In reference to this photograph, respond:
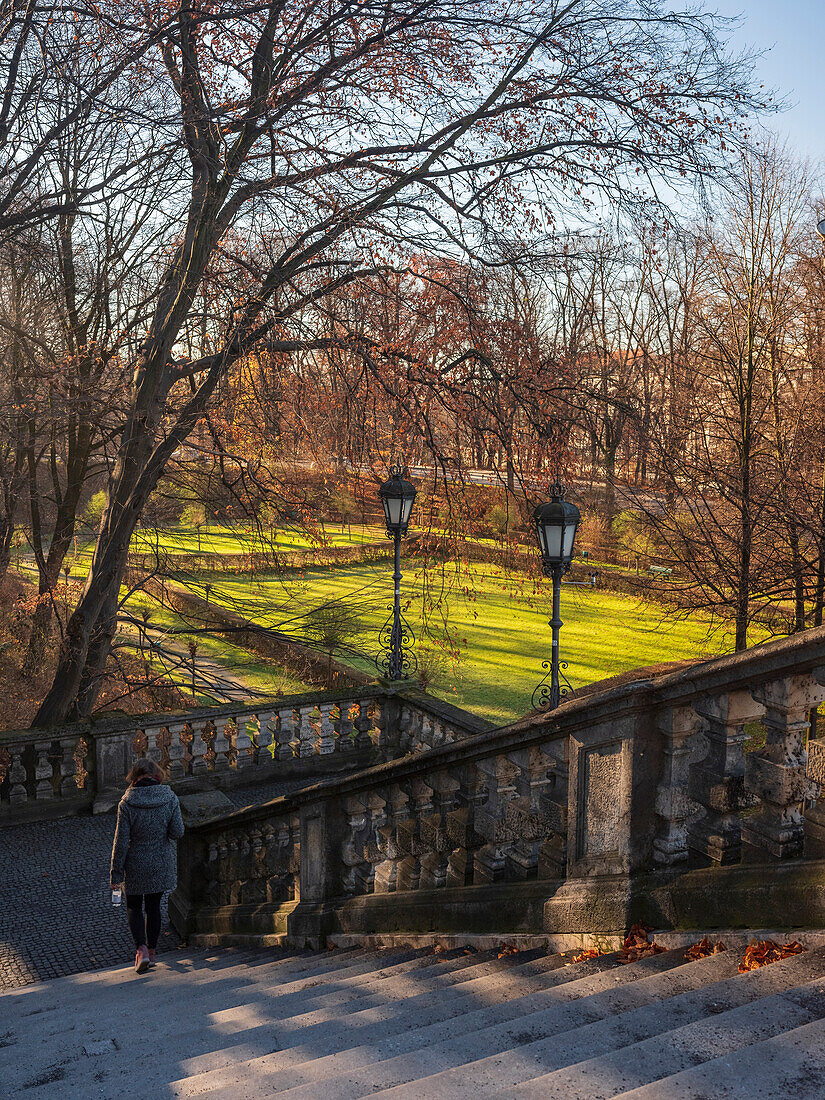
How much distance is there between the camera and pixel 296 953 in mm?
5211

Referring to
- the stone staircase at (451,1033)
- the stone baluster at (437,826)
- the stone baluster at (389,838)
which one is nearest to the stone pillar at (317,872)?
the stone baluster at (389,838)

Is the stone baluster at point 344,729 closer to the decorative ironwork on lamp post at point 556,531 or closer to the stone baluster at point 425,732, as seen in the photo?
the stone baluster at point 425,732

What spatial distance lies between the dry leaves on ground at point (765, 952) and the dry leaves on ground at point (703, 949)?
147 millimetres

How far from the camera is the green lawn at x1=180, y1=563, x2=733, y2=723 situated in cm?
1828

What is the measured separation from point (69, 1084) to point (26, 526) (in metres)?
14.8

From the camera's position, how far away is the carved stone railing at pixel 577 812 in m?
2.90

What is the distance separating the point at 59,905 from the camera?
7.21 metres

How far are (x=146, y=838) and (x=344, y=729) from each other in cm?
464

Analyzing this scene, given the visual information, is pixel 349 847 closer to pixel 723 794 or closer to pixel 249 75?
pixel 723 794

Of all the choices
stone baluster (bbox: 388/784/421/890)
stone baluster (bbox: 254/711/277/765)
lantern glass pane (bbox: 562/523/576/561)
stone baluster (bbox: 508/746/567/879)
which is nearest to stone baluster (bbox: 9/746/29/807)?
stone baluster (bbox: 254/711/277/765)

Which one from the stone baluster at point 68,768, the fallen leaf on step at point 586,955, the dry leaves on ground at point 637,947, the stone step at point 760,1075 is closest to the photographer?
the stone step at point 760,1075

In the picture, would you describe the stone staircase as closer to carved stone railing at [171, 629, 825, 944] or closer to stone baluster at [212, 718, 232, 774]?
carved stone railing at [171, 629, 825, 944]

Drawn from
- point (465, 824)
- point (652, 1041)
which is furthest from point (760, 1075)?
point (465, 824)

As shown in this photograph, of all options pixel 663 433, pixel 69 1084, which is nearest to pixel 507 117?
pixel 663 433
